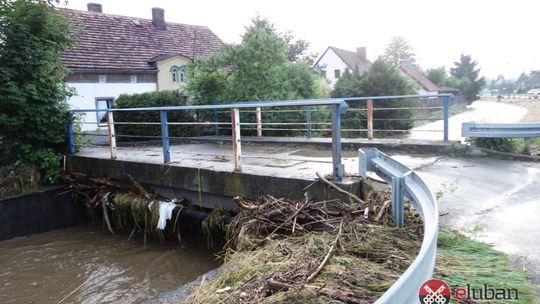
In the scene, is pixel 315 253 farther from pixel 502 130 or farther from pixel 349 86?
pixel 349 86

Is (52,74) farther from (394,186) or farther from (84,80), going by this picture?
(84,80)

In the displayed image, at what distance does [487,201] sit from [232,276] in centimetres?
352

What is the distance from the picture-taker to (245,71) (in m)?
13.4

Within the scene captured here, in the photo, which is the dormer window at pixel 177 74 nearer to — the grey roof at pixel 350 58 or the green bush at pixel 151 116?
the green bush at pixel 151 116

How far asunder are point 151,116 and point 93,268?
821cm

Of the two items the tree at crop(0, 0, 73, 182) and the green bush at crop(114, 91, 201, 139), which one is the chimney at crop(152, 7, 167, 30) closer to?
the green bush at crop(114, 91, 201, 139)

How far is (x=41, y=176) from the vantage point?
966 centimetres

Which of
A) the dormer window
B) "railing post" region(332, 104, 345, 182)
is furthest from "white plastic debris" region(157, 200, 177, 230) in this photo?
the dormer window

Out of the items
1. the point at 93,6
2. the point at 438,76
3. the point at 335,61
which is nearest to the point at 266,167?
the point at 93,6

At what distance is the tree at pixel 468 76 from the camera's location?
55.6m

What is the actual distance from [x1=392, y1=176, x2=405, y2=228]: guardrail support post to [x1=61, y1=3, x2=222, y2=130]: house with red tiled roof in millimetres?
15936

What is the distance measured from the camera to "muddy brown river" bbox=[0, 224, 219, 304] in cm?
586

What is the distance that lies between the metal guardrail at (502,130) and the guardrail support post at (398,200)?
475 cm

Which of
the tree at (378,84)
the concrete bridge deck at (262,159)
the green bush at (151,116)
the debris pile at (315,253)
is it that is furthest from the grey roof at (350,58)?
the debris pile at (315,253)
